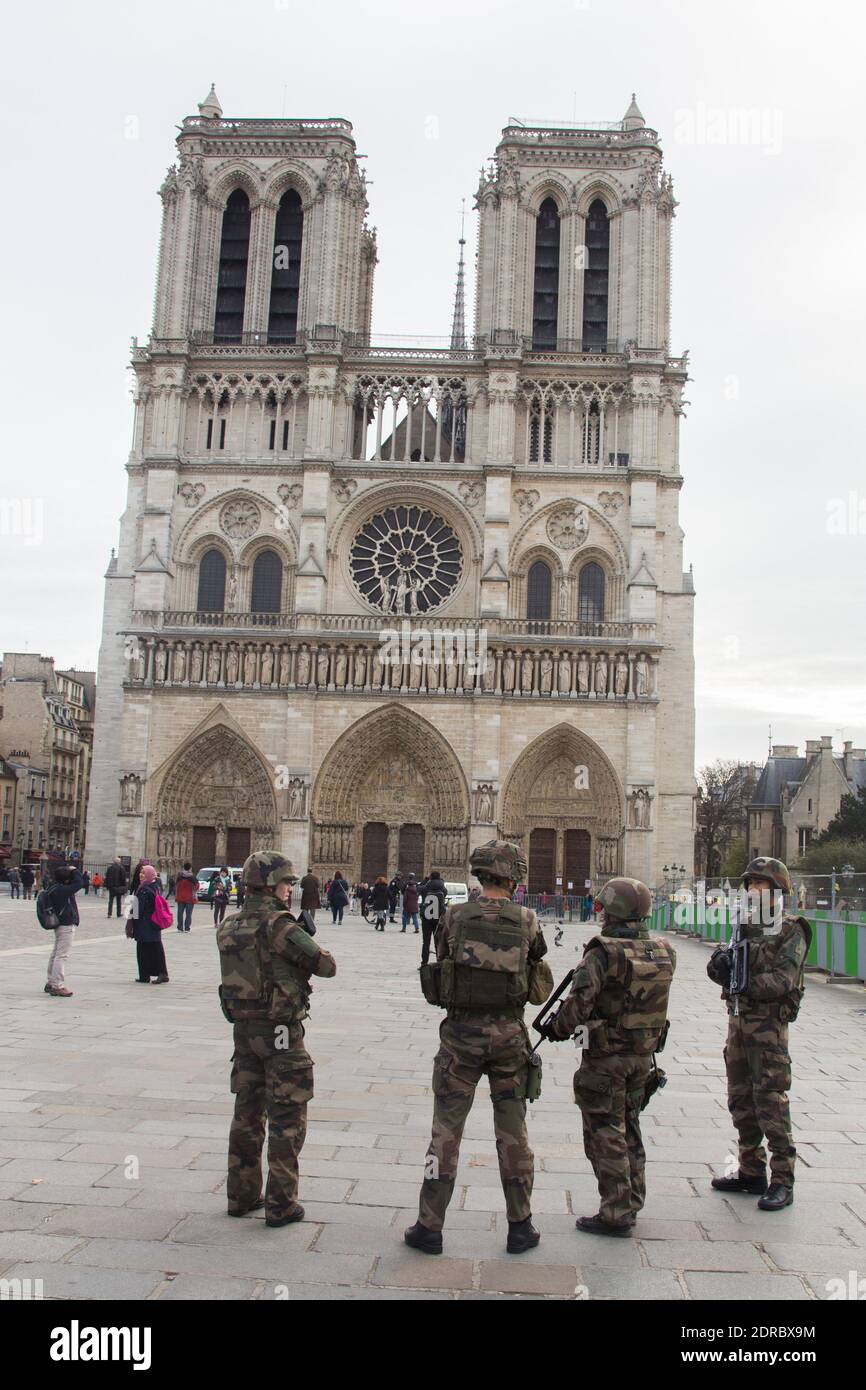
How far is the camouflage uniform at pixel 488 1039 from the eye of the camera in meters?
4.75

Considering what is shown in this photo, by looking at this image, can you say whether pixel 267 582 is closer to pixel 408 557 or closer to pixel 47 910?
pixel 408 557

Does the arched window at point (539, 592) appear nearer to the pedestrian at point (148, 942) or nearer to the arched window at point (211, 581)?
the arched window at point (211, 581)

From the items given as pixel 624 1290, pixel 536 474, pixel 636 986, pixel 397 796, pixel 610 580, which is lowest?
pixel 624 1290

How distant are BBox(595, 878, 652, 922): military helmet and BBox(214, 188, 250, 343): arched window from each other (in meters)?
35.1

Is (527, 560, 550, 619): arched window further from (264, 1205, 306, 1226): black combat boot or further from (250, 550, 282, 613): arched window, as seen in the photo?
(264, 1205, 306, 1226): black combat boot

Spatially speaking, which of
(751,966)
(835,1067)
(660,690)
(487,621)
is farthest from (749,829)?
(751,966)

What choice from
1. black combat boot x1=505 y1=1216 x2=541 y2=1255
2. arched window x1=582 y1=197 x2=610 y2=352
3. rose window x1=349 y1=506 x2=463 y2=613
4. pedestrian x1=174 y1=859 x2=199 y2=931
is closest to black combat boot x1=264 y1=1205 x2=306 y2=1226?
black combat boot x1=505 y1=1216 x2=541 y2=1255

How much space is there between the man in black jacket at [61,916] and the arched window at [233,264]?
29357mm

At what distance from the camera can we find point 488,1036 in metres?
4.80

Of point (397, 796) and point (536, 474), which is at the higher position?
point (536, 474)

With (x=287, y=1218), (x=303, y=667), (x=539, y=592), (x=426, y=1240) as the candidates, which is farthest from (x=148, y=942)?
(x=539, y=592)
